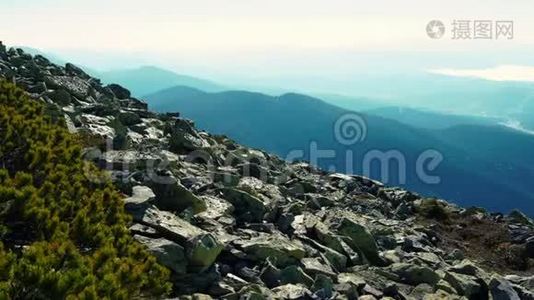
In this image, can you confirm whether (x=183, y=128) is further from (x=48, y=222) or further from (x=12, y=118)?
(x=48, y=222)

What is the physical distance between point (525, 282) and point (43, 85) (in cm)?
3453

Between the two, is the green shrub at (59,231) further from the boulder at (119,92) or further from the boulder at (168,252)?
the boulder at (119,92)

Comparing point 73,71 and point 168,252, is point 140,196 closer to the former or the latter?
point 168,252

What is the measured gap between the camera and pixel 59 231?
14.8m

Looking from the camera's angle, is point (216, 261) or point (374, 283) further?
point (374, 283)

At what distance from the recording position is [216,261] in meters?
19.7

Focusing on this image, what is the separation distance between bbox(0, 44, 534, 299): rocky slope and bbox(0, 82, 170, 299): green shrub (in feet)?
5.72

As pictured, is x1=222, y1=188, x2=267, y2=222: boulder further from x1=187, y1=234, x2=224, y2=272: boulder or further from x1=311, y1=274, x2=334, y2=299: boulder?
x1=187, y1=234, x2=224, y2=272: boulder

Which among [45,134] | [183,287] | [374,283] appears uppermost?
[45,134]

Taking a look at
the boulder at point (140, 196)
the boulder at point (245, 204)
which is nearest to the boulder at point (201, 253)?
the boulder at point (140, 196)

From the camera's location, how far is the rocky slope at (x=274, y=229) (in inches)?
758

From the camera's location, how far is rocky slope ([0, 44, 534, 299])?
19.2 m

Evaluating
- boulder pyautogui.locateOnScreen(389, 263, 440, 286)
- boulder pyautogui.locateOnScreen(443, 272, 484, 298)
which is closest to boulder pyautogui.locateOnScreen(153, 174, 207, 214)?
boulder pyautogui.locateOnScreen(389, 263, 440, 286)

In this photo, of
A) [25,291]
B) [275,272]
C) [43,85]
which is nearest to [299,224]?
[275,272]
